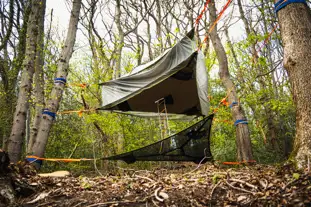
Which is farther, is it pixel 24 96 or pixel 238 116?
pixel 238 116

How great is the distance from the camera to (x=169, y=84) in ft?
12.0

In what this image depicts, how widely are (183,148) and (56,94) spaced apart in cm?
185

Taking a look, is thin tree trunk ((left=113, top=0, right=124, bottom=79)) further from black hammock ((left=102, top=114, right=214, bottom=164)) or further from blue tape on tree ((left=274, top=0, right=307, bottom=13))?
blue tape on tree ((left=274, top=0, right=307, bottom=13))

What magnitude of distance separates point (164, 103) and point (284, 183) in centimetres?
269

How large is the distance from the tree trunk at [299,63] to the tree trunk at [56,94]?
264 cm

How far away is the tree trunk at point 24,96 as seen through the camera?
2814mm

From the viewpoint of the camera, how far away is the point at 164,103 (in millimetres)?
3836

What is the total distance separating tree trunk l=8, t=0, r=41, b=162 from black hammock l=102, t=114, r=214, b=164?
113 centimetres

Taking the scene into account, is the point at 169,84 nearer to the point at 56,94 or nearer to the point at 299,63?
the point at 56,94

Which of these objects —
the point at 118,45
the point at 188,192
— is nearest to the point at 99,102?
the point at 118,45

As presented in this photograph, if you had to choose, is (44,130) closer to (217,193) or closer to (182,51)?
(182,51)

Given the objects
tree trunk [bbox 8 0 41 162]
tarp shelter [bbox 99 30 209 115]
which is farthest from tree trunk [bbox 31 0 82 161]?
tarp shelter [bbox 99 30 209 115]

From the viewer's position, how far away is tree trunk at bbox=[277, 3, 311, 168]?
1.49 m

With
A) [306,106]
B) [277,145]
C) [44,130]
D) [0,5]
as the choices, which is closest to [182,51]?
[306,106]
